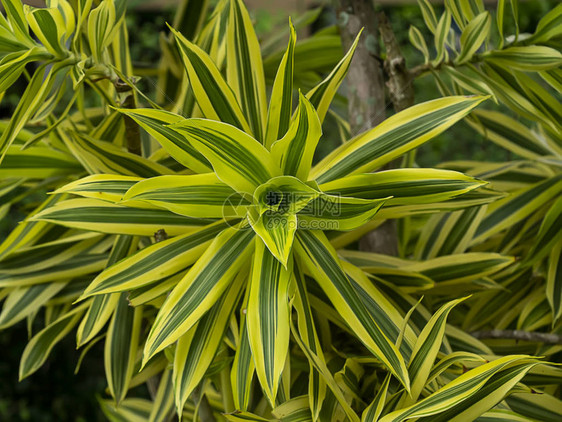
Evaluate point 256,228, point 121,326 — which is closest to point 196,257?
point 256,228

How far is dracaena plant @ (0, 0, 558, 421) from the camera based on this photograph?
41cm

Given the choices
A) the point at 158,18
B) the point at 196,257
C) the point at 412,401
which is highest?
the point at 158,18

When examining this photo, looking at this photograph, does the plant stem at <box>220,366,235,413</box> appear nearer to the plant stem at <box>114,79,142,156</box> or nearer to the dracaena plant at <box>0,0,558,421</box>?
the dracaena plant at <box>0,0,558,421</box>

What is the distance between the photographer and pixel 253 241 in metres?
0.45

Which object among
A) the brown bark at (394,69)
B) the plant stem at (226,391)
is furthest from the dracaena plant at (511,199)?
the plant stem at (226,391)

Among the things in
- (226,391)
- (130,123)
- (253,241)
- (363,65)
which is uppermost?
(363,65)

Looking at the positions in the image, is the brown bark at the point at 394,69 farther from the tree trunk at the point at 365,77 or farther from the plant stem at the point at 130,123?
the plant stem at the point at 130,123

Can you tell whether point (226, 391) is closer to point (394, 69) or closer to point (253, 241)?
point (253, 241)

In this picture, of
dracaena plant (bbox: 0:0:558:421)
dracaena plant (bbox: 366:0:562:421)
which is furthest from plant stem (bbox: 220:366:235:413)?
dracaena plant (bbox: 366:0:562:421)

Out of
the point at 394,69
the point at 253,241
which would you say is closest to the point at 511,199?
the point at 394,69

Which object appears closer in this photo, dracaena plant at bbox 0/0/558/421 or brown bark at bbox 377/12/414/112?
dracaena plant at bbox 0/0/558/421

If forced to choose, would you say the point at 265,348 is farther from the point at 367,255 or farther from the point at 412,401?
the point at 367,255

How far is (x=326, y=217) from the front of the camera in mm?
429

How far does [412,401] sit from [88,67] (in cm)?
41
